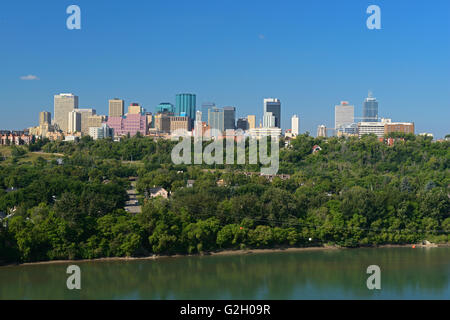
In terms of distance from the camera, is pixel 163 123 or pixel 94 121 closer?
pixel 163 123

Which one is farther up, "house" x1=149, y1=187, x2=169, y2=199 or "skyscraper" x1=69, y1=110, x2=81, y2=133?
"skyscraper" x1=69, y1=110, x2=81, y2=133

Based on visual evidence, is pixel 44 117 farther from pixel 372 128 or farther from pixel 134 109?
pixel 372 128

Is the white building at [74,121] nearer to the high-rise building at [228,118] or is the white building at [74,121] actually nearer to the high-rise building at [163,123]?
the high-rise building at [163,123]

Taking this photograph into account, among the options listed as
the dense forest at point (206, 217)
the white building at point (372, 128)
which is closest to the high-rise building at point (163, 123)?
the white building at point (372, 128)

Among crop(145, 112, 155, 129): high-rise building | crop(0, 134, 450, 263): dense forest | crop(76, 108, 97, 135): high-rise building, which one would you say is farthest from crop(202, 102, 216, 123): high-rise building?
crop(0, 134, 450, 263): dense forest

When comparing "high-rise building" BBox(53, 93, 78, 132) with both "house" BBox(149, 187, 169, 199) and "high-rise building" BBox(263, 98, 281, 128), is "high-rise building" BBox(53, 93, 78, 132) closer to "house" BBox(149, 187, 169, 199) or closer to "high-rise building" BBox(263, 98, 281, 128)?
"high-rise building" BBox(263, 98, 281, 128)

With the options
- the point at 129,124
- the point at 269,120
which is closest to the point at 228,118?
the point at 269,120

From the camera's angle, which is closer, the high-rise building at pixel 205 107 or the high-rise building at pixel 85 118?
the high-rise building at pixel 85 118

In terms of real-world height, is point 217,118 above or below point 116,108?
below

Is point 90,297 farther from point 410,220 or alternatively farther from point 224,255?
point 410,220
